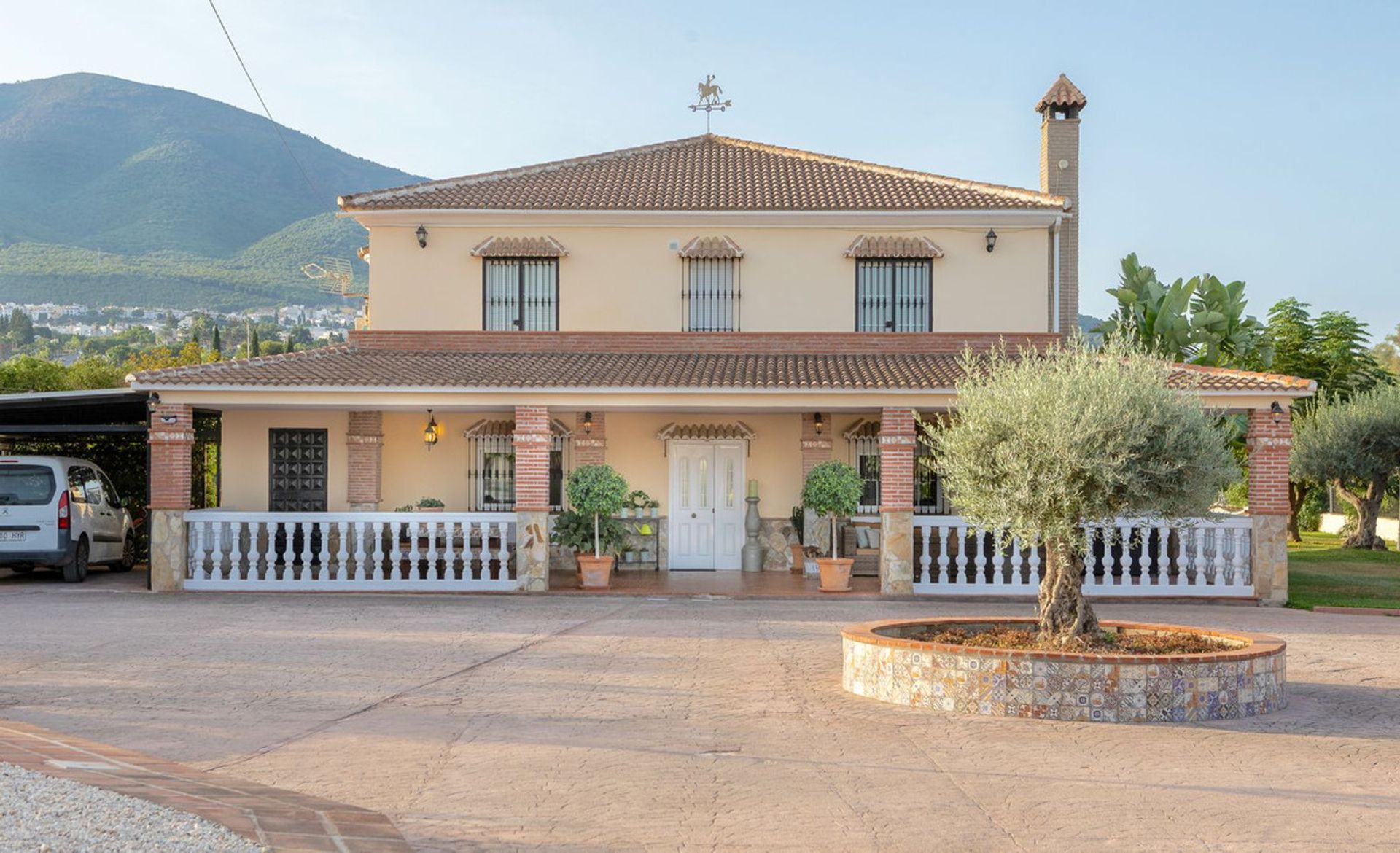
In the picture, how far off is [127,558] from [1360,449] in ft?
79.4

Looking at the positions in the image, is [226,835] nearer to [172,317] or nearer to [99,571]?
[99,571]

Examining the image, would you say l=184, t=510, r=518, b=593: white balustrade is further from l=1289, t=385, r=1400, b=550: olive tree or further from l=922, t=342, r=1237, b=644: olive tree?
l=1289, t=385, r=1400, b=550: olive tree

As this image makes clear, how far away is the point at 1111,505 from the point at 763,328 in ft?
34.9

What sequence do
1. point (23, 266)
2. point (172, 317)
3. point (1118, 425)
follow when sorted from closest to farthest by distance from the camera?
point (1118, 425) → point (172, 317) → point (23, 266)

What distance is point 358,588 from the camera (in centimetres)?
1716

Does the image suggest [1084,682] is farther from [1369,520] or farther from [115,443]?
[1369,520]

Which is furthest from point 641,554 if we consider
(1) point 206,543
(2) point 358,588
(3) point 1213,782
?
(3) point 1213,782

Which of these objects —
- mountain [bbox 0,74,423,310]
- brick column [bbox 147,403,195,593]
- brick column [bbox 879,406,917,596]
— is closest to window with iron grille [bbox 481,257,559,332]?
brick column [bbox 147,403,195,593]

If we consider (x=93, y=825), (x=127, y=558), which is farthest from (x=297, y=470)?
(x=93, y=825)

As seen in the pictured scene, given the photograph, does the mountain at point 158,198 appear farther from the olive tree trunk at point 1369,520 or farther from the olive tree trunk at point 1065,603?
the olive tree trunk at point 1065,603

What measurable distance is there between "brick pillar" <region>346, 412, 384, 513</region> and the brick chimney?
448 inches

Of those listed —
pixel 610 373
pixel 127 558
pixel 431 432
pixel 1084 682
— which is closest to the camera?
pixel 1084 682

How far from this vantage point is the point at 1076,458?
31.8 feet

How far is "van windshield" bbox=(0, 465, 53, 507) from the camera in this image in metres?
17.3
